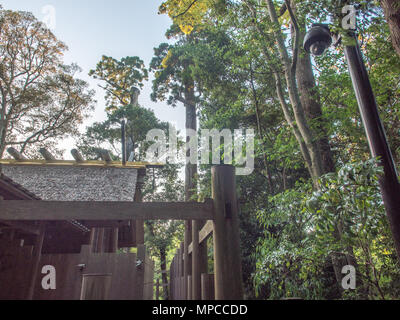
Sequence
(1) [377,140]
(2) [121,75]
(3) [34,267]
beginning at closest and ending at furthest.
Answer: (1) [377,140], (3) [34,267], (2) [121,75]

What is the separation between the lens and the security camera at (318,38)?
2771 millimetres

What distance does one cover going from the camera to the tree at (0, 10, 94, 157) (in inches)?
444

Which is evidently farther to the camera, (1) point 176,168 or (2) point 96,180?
(1) point 176,168

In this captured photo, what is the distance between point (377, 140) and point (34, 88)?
13.7 m

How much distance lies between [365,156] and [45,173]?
7.53 metres

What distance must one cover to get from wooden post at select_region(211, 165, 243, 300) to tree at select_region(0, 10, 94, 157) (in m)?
11.5

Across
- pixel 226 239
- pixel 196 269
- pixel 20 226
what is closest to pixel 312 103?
pixel 196 269

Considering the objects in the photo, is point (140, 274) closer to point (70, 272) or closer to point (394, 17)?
point (70, 272)

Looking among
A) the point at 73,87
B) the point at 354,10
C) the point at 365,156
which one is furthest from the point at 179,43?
the point at 354,10

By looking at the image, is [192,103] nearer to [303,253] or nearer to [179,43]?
[179,43]

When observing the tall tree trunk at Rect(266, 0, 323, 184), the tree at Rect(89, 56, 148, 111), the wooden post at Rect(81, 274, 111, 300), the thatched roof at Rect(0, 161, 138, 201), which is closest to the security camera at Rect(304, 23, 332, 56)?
the tall tree trunk at Rect(266, 0, 323, 184)

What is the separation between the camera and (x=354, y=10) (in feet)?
7.96

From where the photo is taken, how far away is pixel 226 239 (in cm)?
217
